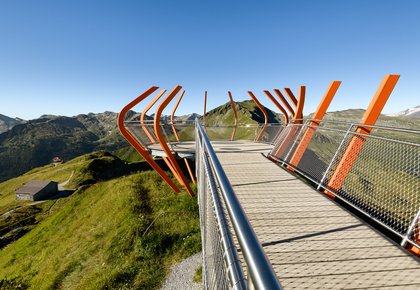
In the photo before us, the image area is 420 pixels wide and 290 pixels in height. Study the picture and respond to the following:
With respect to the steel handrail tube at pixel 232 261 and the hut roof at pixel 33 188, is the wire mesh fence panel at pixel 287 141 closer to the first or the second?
the steel handrail tube at pixel 232 261

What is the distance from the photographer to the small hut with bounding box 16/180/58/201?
220ft

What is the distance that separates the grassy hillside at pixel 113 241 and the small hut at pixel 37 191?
55.3 metres

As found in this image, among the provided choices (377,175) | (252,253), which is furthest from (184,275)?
(252,253)

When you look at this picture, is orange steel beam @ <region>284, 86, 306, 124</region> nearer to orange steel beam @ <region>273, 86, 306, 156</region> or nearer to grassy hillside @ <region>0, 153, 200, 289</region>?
orange steel beam @ <region>273, 86, 306, 156</region>

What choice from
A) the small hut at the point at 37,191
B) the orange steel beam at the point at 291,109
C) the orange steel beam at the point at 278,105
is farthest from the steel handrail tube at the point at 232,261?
the small hut at the point at 37,191

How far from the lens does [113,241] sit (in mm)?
12992

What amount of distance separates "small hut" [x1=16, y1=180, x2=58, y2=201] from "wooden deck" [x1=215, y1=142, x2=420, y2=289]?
7897 centimetres

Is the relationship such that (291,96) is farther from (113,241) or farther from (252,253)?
(252,253)

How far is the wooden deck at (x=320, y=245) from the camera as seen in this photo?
3.14 metres

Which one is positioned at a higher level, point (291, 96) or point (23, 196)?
point (291, 96)

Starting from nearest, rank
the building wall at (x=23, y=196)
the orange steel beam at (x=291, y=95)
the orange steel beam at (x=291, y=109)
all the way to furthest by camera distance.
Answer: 1. the orange steel beam at (x=291, y=109)
2. the orange steel beam at (x=291, y=95)
3. the building wall at (x=23, y=196)

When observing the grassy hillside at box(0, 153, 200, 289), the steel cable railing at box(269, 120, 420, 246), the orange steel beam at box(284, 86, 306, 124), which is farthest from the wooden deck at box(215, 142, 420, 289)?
the grassy hillside at box(0, 153, 200, 289)

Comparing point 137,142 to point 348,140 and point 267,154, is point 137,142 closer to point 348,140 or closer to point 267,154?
point 267,154

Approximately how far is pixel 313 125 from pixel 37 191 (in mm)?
79313
